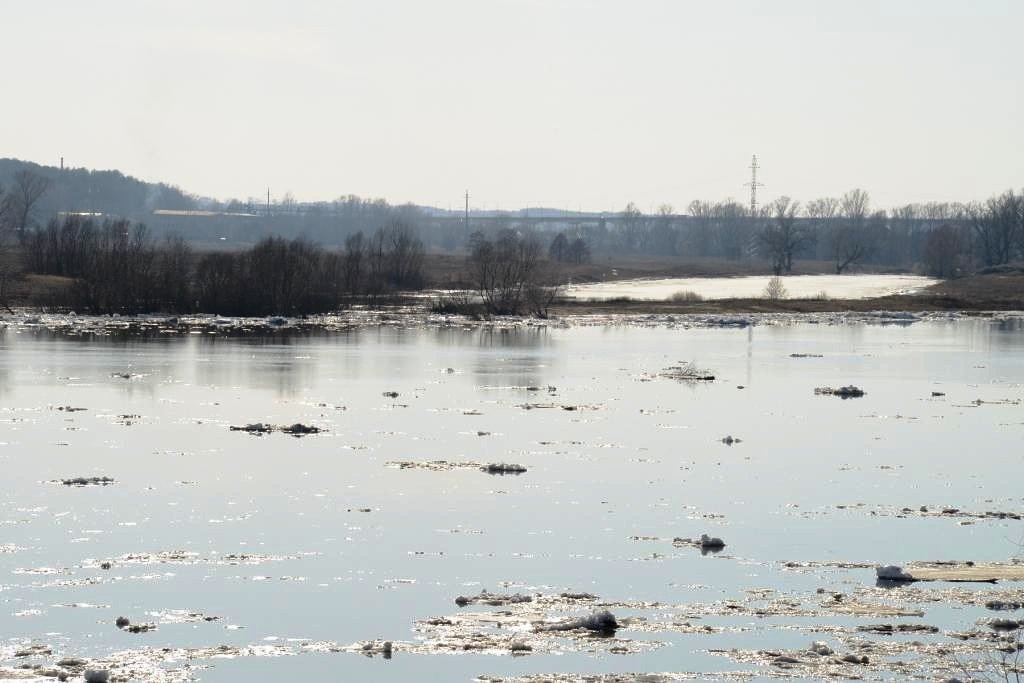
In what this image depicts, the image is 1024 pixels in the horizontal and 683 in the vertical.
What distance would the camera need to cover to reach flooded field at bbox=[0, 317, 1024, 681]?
37.4 feet

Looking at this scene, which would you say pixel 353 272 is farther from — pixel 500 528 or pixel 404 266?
pixel 500 528

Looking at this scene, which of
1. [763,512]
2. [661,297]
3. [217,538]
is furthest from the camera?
[661,297]

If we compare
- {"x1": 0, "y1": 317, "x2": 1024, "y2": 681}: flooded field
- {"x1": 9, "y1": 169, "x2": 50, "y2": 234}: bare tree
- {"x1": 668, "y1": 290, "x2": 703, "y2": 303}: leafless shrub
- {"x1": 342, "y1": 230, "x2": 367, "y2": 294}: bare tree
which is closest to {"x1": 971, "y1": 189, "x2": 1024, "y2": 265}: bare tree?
{"x1": 668, "y1": 290, "x2": 703, "y2": 303}: leafless shrub

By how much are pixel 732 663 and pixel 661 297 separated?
74.4 metres

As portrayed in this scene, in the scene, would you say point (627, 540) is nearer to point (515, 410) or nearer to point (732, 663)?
point (732, 663)

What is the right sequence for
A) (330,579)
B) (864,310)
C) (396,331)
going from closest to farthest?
(330,579) → (396,331) → (864,310)

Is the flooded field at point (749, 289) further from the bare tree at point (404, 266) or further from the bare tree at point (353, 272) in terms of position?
the bare tree at point (353, 272)

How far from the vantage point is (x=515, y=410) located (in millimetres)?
28109

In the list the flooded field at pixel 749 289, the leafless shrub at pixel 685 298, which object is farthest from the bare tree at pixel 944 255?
the leafless shrub at pixel 685 298

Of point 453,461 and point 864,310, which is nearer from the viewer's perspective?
point 453,461

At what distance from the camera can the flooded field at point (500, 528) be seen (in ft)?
37.4

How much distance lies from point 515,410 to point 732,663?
674 inches

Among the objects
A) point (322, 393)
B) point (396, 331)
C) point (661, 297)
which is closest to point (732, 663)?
point (322, 393)

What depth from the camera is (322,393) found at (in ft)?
100
